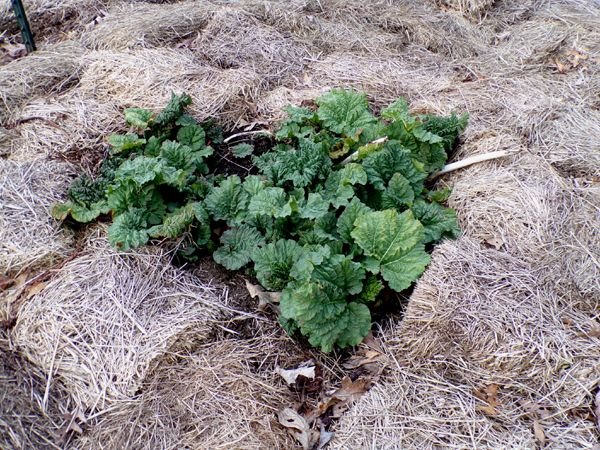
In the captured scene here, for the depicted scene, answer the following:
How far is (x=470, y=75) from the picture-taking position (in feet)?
13.1

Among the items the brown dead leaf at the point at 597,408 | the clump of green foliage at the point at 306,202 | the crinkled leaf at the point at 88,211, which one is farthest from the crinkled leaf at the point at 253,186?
the brown dead leaf at the point at 597,408

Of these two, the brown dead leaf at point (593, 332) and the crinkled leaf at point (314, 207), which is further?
the crinkled leaf at point (314, 207)

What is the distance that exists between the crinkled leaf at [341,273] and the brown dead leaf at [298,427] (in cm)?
59

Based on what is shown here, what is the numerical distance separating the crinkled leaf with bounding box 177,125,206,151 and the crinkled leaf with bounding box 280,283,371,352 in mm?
1136

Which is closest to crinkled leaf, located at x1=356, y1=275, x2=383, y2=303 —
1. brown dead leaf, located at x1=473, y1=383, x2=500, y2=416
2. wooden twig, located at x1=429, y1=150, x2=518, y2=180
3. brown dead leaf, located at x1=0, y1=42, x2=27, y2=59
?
brown dead leaf, located at x1=473, y1=383, x2=500, y2=416

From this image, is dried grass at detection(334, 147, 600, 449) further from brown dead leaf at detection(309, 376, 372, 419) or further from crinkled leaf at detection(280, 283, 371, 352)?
crinkled leaf at detection(280, 283, 371, 352)

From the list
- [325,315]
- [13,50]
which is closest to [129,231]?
[325,315]

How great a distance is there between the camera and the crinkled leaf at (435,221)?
2729 millimetres

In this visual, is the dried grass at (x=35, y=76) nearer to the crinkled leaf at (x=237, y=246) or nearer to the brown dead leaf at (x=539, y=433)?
the crinkled leaf at (x=237, y=246)

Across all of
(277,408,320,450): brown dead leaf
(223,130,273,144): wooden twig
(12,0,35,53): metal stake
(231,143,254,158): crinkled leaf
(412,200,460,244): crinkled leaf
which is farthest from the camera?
(12,0,35,53): metal stake

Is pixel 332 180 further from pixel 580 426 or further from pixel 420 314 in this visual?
pixel 580 426

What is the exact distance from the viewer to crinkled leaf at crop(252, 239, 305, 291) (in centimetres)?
253

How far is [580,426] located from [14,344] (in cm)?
243

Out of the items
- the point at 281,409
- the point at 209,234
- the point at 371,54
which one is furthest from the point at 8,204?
the point at 371,54
